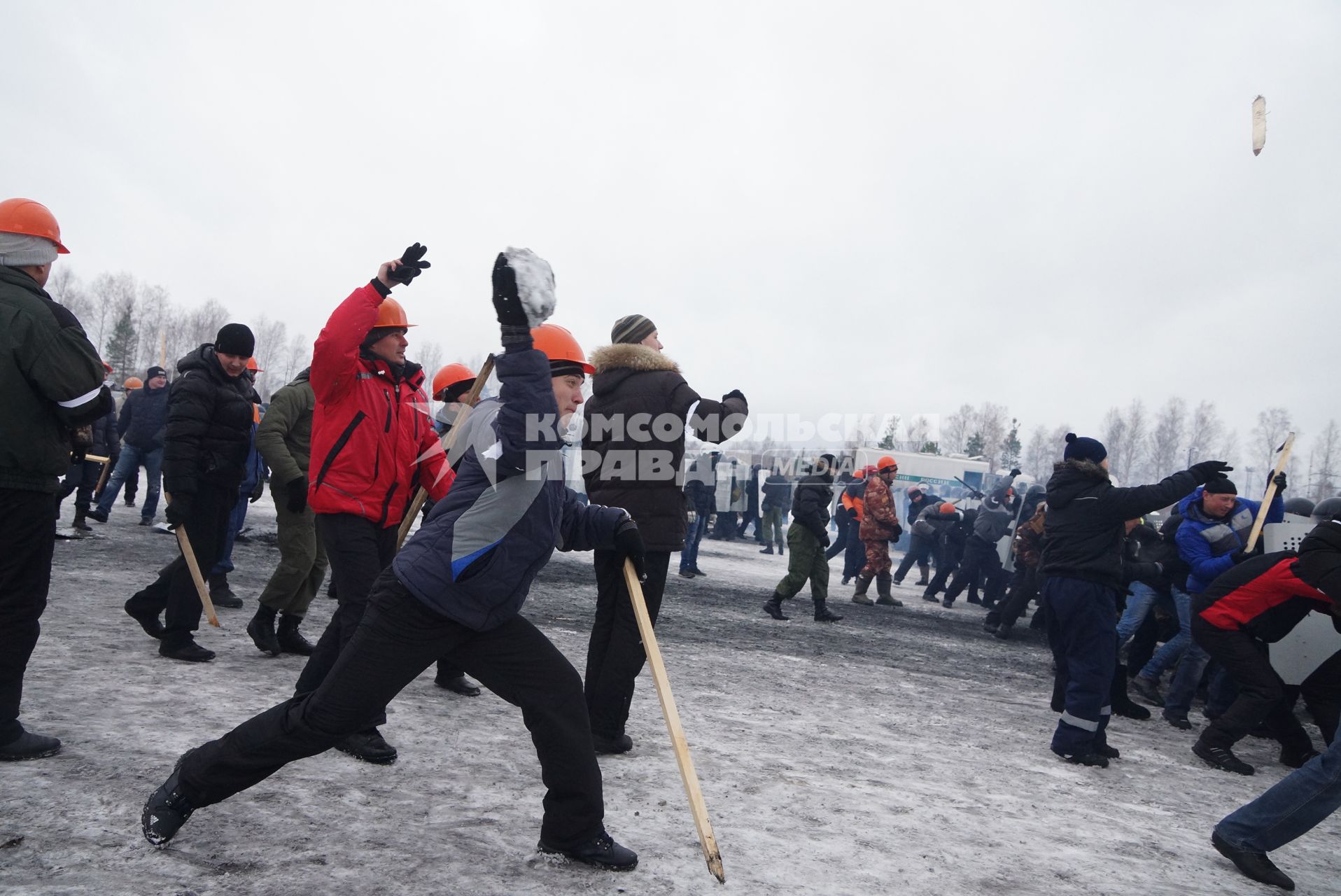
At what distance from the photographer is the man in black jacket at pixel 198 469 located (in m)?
4.99

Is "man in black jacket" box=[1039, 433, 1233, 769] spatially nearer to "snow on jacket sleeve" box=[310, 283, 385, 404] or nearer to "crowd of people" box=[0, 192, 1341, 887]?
"crowd of people" box=[0, 192, 1341, 887]

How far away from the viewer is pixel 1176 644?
263 inches

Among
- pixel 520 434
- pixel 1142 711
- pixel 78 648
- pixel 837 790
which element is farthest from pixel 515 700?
pixel 1142 711

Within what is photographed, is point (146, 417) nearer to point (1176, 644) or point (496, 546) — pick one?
point (496, 546)

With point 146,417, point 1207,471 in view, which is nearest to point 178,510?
point 1207,471

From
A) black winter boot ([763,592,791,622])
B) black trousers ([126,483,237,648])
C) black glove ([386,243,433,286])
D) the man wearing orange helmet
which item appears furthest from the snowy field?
black winter boot ([763,592,791,622])

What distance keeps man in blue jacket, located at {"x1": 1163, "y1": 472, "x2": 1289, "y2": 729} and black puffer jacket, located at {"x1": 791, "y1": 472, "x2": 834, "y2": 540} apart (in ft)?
11.8

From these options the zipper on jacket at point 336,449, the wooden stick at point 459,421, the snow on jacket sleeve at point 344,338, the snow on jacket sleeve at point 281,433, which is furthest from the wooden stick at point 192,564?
the snow on jacket sleeve at point 344,338

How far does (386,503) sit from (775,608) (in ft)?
19.5

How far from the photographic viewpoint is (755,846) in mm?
3174

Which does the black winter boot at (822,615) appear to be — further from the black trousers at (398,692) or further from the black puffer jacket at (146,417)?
the black puffer jacket at (146,417)

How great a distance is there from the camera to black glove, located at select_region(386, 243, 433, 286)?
3486 mm

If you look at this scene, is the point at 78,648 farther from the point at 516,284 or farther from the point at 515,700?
the point at 516,284

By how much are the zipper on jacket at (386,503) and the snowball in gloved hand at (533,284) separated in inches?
73.8
